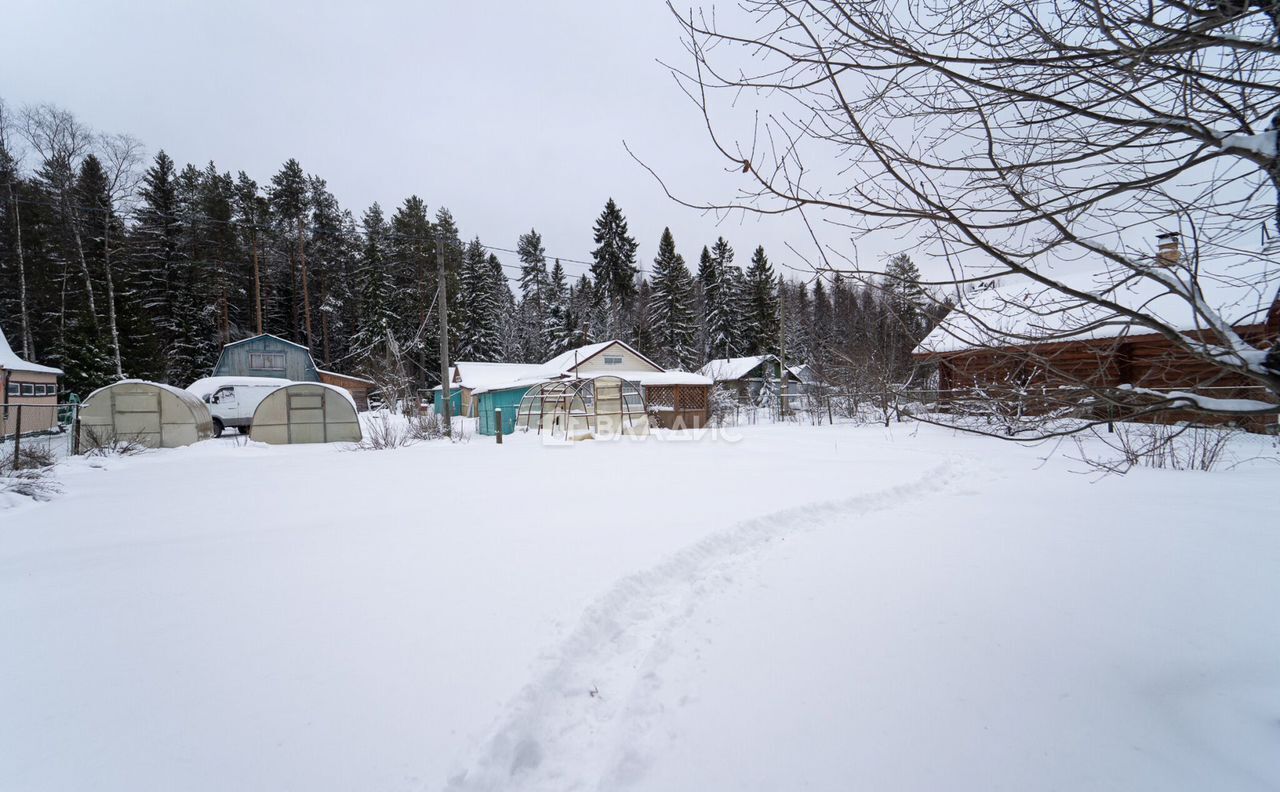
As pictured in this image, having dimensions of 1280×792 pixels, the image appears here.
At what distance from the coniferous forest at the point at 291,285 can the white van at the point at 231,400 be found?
5.87 meters

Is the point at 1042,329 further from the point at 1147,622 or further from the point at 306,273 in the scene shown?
the point at 306,273

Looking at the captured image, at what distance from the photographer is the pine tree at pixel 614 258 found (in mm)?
38906

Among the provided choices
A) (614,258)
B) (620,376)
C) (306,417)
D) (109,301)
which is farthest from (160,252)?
(620,376)

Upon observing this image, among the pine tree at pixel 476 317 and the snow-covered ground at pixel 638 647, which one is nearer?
the snow-covered ground at pixel 638 647

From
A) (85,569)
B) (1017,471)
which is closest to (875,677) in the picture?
(85,569)

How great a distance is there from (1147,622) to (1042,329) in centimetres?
208

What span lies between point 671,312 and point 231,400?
26.8m

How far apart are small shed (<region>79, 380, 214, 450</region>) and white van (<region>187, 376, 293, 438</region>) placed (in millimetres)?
4937

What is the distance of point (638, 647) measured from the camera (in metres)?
2.88

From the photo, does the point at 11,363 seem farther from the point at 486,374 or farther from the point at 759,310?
the point at 759,310

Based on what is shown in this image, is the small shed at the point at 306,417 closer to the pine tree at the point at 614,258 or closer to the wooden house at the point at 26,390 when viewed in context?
the wooden house at the point at 26,390

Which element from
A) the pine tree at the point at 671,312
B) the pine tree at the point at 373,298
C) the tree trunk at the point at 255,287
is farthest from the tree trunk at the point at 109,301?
the pine tree at the point at 671,312

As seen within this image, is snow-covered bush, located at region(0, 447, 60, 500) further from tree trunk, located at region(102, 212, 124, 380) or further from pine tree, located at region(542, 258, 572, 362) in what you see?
pine tree, located at region(542, 258, 572, 362)

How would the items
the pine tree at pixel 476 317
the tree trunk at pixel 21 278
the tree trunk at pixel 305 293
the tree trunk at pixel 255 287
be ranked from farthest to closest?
the pine tree at pixel 476 317
the tree trunk at pixel 305 293
the tree trunk at pixel 255 287
the tree trunk at pixel 21 278
